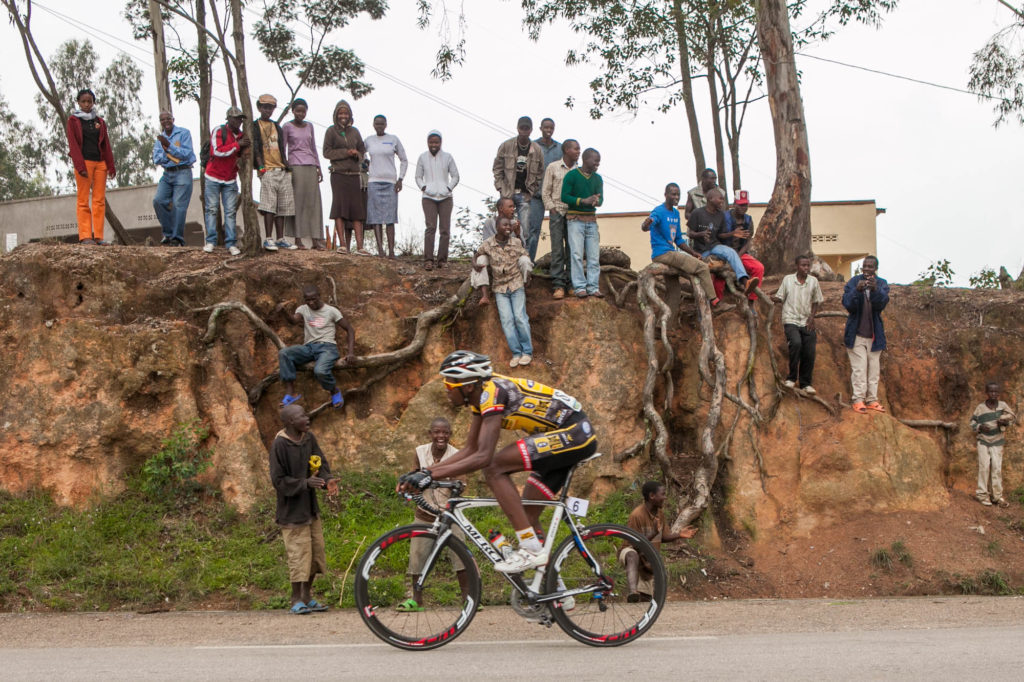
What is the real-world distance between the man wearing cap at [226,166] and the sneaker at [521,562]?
8.48 metres

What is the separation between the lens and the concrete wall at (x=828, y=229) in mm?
28578

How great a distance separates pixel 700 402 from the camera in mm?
13141

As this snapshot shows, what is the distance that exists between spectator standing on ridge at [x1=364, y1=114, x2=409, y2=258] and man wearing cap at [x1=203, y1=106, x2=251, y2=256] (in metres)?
1.98

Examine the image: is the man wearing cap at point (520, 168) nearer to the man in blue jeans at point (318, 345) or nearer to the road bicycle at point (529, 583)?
the man in blue jeans at point (318, 345)

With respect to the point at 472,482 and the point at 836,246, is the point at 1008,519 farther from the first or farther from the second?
the point at 836,246

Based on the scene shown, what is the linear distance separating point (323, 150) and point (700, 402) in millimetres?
6603

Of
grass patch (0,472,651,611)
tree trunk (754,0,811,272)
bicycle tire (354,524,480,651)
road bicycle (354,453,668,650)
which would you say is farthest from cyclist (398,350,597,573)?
tree trunk (754,0,811,272)

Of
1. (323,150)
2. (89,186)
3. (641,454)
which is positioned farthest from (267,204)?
(641,454)

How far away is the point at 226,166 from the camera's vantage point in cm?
1349

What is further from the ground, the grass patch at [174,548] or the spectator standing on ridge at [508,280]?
→ the spectator standing on ridge at [508,280]

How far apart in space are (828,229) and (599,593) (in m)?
24.1

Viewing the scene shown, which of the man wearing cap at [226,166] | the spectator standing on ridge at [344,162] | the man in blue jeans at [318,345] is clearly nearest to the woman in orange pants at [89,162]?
the man wearing cap at [226,166]

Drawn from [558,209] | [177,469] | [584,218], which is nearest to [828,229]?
[584,218]

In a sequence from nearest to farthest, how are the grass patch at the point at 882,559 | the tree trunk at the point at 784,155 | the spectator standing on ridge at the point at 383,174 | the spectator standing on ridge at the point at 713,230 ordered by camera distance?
the grass patch at the point at 882,559 < the spectator standing on ridge at the point at 713,230 < the spectator standing on ridge at the point at 383,174 < the tree trunk at the point at 784,155
